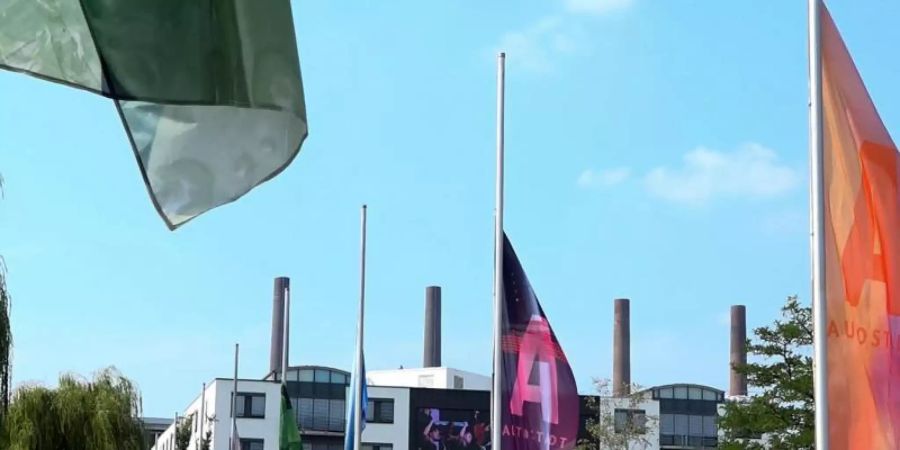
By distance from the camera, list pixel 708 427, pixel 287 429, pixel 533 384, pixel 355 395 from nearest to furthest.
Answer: pixel 533 384, pixel 355 395, pixel 287 429, pixel 708 427

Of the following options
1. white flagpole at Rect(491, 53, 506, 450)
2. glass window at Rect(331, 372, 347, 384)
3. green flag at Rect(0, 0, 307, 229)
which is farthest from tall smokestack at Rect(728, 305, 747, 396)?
green flag at Rect(0, 0, 307, 229)

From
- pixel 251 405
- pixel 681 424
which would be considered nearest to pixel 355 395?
pixel 251 405

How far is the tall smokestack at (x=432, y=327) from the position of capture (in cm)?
10300

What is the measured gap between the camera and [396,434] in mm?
97312

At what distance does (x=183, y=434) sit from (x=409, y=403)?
64.0 feet

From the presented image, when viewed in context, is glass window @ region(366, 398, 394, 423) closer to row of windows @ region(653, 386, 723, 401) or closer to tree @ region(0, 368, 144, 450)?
row of windows @ region(653, 386, 723, 401)

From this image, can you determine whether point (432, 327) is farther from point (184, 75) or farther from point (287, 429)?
point (184, 75)

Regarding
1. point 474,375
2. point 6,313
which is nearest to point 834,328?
point 6,313

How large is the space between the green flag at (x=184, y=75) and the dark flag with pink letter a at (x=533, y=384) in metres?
16.1

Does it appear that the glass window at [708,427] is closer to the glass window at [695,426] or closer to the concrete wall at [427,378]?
the glass window at [695,426]

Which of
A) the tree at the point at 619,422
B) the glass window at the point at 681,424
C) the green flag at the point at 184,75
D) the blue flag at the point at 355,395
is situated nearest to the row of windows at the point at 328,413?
the glass window at the point at 681,424

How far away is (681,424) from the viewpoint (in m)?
106

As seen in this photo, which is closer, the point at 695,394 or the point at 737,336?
the point at 737,336

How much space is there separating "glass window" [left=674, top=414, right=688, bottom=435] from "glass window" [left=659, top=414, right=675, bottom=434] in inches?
11.3
